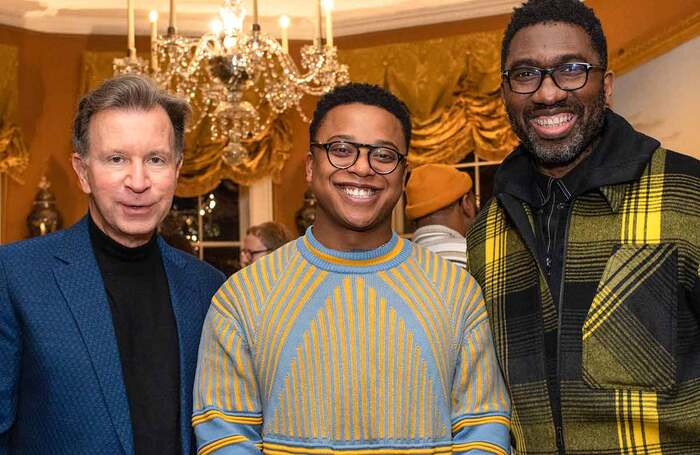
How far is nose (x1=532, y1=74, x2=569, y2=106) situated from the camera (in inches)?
78.1

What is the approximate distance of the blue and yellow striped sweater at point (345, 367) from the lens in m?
1.85

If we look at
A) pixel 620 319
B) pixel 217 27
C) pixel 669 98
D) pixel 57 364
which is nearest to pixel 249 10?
pixel 217 27

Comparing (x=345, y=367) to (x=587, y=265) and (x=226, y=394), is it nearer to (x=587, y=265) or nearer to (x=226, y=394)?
(x=226, y=394)

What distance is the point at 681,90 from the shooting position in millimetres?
4176

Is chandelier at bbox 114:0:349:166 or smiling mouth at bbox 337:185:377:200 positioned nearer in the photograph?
smiling mouth at bbox 337:185:377:200

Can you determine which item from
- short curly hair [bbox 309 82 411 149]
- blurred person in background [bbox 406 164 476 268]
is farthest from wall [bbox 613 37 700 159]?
short curly hair [bbox 309 82 411 149]

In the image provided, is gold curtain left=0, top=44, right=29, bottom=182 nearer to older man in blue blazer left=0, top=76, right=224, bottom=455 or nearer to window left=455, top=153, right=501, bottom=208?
window left=455, top=153, right=501, bottom=208

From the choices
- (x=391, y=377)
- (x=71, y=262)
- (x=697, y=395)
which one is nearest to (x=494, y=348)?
(x=391, y=377)

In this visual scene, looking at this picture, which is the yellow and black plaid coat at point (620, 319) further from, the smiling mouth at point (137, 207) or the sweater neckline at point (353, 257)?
the smiling mouth at point (137, 207)

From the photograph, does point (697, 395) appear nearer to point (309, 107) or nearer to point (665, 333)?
point (665, 333)

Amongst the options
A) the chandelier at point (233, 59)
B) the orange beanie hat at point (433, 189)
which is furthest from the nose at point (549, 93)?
the chandelier at point (233, 59)

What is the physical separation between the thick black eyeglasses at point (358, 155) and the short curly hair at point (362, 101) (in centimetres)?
7

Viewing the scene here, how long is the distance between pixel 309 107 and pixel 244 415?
5.55 meters

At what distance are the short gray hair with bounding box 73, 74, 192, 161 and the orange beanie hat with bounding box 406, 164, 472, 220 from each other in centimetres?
149
